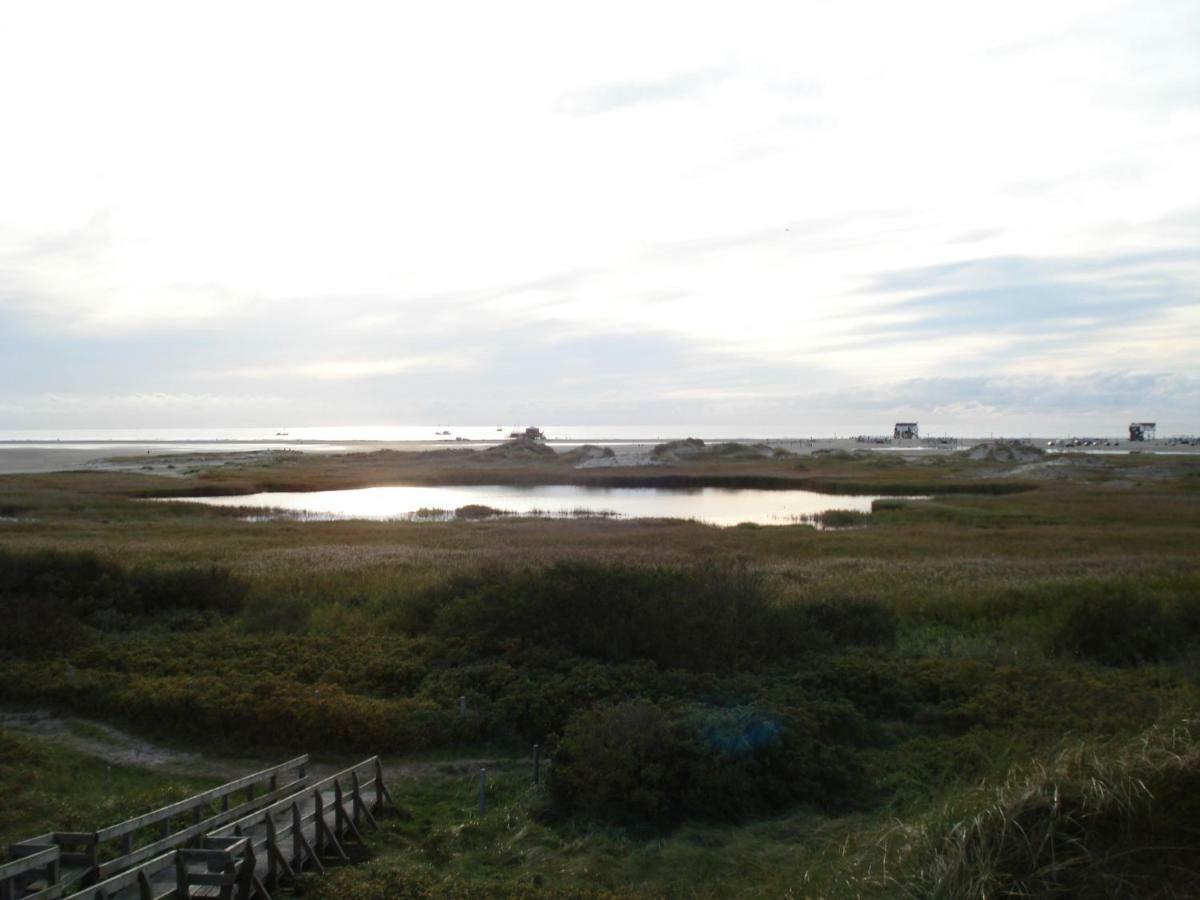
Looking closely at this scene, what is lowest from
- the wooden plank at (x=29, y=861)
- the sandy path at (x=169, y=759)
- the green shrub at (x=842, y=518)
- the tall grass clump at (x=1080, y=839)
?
the sandy path at (x=169, y=759)

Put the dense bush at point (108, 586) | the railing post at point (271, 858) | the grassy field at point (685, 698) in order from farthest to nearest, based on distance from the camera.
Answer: the dense bush at point (108, 586)
the railing post at point (271, 858)
the grassy field at point (685, 698)

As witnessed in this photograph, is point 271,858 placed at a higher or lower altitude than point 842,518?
lower

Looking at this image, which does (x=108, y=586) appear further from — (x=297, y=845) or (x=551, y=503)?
(x=551, y=503)

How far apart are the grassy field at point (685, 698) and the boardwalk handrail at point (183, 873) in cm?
89

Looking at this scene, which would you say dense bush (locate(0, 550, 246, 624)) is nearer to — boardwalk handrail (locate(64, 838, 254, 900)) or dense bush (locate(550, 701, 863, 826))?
dense bush (locate(550, 701, 863, 826))

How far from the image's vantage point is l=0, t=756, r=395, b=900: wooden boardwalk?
7.64 metres

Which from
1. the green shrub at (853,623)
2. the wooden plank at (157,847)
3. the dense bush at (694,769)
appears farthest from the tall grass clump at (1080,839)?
the green shrub at (853,623)

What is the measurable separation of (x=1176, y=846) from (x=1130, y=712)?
6.93m

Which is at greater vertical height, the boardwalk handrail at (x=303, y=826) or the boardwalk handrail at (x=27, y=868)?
the boardwalk handrail at (x=27, y=868)

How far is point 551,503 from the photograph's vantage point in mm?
63469

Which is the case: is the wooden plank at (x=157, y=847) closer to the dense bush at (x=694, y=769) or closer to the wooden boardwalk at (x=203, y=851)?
the wooden boardwalk at (x=203, y=851)

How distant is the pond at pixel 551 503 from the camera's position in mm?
53656

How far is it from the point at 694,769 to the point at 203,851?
526 cm

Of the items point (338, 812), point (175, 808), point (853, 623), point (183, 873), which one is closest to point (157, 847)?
point (183, 873)
